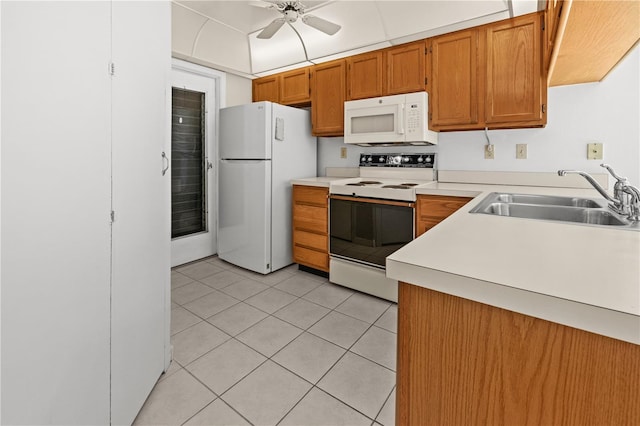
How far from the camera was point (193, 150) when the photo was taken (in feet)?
11.6

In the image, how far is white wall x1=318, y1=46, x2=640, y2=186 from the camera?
7.13 ft

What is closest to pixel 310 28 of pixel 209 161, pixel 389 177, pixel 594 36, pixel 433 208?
pixel 389 177

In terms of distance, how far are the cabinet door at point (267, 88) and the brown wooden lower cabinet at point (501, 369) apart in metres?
3.50

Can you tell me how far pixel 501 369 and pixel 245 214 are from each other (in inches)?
115

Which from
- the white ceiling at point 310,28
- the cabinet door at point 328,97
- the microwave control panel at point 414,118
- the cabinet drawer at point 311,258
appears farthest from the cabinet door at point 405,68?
the cabinet drawer at point 311,258

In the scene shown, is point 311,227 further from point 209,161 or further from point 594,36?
point 594,36

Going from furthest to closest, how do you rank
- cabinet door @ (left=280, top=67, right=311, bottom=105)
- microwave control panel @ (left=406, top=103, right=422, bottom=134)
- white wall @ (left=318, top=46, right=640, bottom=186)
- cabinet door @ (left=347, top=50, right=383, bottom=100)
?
cabinet door @ (left=280, top=67, right=311, bottom=105) < cabinet door @ (left=347, top=50, right=383, bottom=100) < microwave control panel @ (left=406, top=103, right=422, bottom=134) < white wall @ (left=318, top=46, right=640, bottom=186)

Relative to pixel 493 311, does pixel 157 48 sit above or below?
above

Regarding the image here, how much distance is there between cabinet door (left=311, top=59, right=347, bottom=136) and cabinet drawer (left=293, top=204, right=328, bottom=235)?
2.83 feet

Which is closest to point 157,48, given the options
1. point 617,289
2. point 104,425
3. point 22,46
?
point 22,46

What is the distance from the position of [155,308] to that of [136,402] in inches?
15.1

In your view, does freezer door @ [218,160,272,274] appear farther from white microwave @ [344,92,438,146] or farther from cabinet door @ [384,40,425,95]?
cabinet door @ [384,40,425,95]

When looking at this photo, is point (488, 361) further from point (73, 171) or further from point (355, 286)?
point (355, 286)

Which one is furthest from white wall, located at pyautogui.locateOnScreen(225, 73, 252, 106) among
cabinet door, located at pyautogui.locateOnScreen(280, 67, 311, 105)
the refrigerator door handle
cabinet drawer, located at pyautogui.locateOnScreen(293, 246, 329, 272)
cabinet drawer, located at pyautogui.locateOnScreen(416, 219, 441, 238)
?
cabinet drawer, located at pyautogui.locateOnScreen(416, 219, 441, 238)
